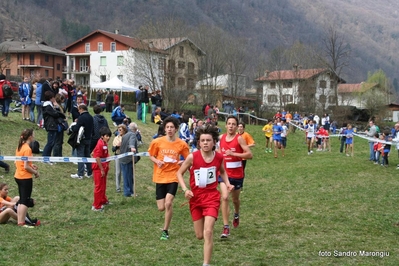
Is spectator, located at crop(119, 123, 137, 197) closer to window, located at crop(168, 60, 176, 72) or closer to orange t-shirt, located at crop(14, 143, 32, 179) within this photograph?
orange t-shirt, located at crop(14, 143, 32, 179)

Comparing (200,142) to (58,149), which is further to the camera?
(58,149)

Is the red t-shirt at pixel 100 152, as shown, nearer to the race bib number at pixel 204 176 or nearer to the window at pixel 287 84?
the race bib number at pixel 204 176

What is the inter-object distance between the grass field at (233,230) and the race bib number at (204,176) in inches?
45.3

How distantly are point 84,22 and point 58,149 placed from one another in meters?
127

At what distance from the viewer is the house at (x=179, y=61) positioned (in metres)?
46.5

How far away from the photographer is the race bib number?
7.12m

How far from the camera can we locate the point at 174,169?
895cm

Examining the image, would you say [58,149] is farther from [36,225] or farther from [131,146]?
[36,225]

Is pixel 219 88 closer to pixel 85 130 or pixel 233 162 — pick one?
pixel 85 130

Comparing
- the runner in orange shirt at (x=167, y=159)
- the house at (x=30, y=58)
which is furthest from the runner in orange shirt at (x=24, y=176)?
the house at (x=30, y=58)

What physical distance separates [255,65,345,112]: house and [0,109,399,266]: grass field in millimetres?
40151

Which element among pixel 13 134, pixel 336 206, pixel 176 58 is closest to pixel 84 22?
pixel 176 58

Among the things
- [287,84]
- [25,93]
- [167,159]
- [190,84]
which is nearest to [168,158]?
[167,159]

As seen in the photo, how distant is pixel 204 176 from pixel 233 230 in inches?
107
